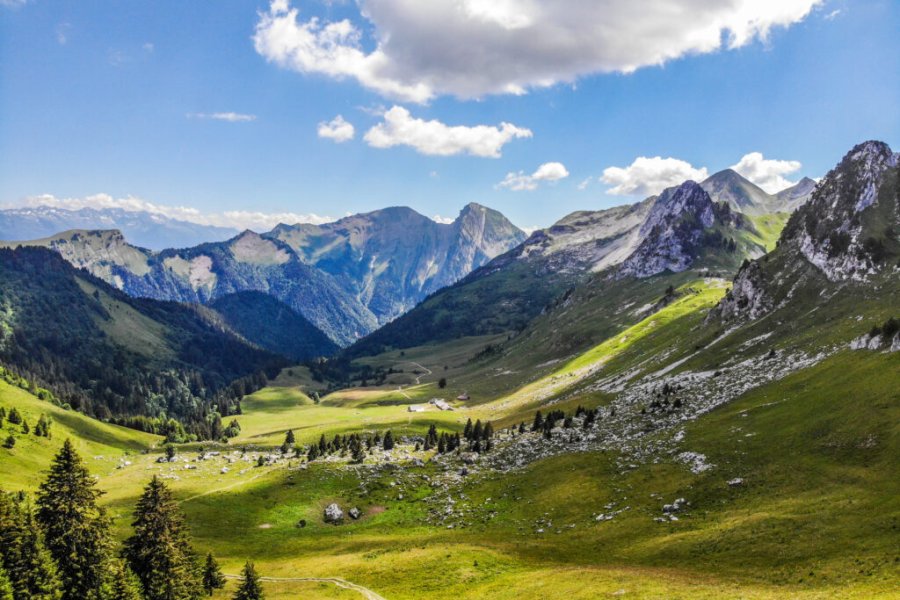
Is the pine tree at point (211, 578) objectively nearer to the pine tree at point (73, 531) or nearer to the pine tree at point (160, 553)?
the pine tree at point (160, 553)

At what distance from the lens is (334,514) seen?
89.8 metres

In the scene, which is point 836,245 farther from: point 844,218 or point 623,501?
point 623,501

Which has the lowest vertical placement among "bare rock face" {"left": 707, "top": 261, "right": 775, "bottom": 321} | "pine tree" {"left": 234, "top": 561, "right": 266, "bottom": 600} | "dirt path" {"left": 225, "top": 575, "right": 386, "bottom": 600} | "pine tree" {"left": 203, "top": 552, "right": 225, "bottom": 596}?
"dirt path" {"left": 225, "top": 575, "right": 386, "bottom": 600}

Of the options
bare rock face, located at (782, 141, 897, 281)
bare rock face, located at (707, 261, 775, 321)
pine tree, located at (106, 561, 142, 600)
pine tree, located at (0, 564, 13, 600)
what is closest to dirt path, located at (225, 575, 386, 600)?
pine tree, located at (106, 561, 142, 600)

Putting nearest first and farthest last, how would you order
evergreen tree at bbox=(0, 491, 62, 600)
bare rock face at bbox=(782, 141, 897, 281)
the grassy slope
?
1. evergreen tree at bbox=(0, 491, 62, 600)
2. the grassy slope
3. bare rock face at bbox=(782, 141, 897, 281)

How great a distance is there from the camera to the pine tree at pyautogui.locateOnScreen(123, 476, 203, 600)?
161 ft

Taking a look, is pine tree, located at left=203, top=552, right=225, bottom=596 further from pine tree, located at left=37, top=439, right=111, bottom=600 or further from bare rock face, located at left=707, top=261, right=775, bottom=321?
bare rock face, located at left=707, top=261, right=775, bottom=321

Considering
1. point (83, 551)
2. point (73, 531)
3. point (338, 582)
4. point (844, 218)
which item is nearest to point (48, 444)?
point (73, 531)

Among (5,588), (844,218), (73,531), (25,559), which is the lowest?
(5,588)

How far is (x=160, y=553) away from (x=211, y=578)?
10.1 metres

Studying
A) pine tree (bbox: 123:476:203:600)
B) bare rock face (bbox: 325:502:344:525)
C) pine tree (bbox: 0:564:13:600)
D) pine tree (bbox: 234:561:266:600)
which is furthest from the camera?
bare rock face (bbox: 325:502:344:525)

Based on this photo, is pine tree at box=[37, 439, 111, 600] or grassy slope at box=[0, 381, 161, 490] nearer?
pine tree at box=[37, 439, 111, 600]

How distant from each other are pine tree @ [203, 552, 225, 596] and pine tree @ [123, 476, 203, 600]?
2614 millimetres

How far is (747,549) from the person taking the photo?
157ft
